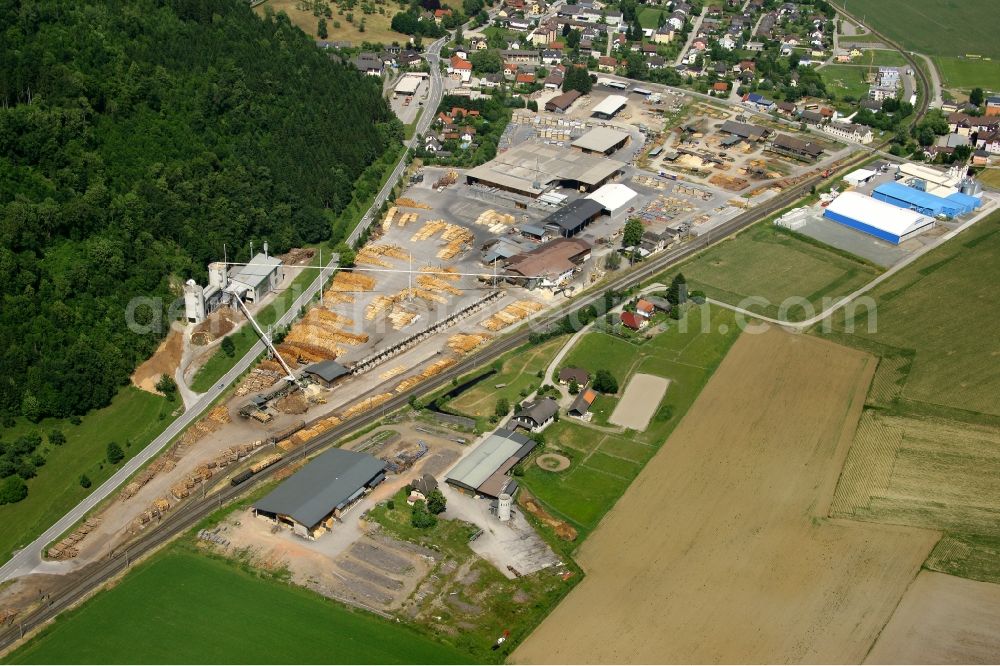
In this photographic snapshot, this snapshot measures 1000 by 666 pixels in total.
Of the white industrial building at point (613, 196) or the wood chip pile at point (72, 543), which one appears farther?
the white industrial building at point (613, 196)

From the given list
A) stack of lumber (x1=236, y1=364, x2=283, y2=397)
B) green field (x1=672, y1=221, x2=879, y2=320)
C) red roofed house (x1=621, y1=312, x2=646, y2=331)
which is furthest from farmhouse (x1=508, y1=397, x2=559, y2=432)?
green field (x1=672, y1=221, x2=879, y2=320)

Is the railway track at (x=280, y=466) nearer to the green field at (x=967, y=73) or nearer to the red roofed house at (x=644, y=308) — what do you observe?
the red roofed house at (x=644, y=308)

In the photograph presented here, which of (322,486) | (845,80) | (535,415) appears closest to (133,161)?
(322,486)

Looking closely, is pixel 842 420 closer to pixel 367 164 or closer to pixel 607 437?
pixel 607 437

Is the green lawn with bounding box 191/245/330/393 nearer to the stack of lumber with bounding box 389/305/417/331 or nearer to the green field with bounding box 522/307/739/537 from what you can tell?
the stack of lumber with bounding box 389/305/417/331

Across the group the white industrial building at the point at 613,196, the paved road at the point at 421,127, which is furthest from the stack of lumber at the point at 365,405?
the white industrial building at the point at 613,196

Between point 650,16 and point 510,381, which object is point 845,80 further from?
point 510,381
